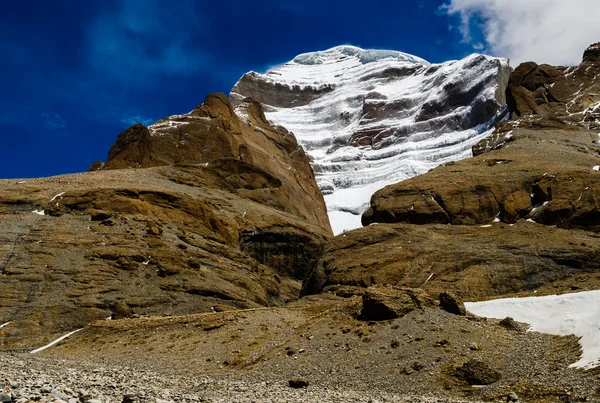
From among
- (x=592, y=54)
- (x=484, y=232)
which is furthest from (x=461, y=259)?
(x=592, y=54)

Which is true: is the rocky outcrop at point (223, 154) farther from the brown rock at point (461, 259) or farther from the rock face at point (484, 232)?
the brown rock at point (461, 259)

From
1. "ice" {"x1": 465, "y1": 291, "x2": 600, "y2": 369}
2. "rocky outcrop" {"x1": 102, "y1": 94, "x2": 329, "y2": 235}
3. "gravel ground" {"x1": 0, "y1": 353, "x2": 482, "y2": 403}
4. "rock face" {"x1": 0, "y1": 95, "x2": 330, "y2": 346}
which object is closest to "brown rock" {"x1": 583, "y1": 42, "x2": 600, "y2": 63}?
"rocky outcrop" {"x1": 102, "y1": 94, "x2": 329, "y2": 235}

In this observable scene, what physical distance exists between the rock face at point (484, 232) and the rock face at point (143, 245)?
8.36m

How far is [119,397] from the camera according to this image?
16.9m

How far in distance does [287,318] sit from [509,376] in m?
14.8

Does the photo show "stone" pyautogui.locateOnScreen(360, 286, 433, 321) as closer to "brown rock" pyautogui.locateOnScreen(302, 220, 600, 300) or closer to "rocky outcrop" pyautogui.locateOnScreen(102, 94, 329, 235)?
"brown rock" pyautogui.locateOnScreen(302, 220, 600, 300)

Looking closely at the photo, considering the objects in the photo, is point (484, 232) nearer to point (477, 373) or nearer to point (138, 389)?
point (477, 373)

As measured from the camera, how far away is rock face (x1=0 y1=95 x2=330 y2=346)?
41688 millimetres

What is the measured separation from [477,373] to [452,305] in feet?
27.8

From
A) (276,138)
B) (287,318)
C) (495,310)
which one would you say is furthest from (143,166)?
(495,310)

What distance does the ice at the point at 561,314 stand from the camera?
2228 centimetres

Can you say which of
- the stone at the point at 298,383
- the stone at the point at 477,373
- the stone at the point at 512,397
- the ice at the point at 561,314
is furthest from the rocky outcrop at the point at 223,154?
the stone at the point at 512,397

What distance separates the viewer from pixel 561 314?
27.0 m

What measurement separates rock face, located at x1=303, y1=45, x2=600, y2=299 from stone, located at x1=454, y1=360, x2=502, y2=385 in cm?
1625
